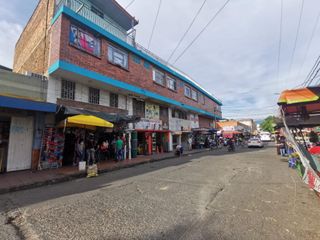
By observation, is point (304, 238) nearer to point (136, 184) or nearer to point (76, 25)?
point (136, 184)

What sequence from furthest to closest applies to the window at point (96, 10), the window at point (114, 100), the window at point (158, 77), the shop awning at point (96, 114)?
the window at point (158, 77), the window at point (96, 10), the window at point (114, 100), the shop awning at point (96, 114)

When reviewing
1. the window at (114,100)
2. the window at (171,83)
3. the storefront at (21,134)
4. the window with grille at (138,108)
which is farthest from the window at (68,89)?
the window at (171,83)

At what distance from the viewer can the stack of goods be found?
10.5 m

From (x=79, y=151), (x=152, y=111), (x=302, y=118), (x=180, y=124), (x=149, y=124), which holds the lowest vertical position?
(x=79, y=151)

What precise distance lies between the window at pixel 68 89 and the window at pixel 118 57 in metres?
3.66

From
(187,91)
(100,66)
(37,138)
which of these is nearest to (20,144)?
(37,138)

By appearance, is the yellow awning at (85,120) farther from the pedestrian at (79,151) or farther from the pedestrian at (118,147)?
the pedestrian at (118,147)

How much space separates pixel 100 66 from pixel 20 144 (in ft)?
22.9

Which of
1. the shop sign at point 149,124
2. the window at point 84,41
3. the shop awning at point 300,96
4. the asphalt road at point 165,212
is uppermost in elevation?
the window at point 84,41

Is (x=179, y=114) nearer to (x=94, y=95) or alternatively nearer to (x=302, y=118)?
(x=94, y=95)

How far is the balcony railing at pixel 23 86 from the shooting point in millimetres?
9406

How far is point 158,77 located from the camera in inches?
808

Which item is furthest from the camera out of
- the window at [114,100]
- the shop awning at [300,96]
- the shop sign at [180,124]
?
the shop sign at [180,124]

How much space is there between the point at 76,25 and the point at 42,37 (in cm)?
Result: 326
